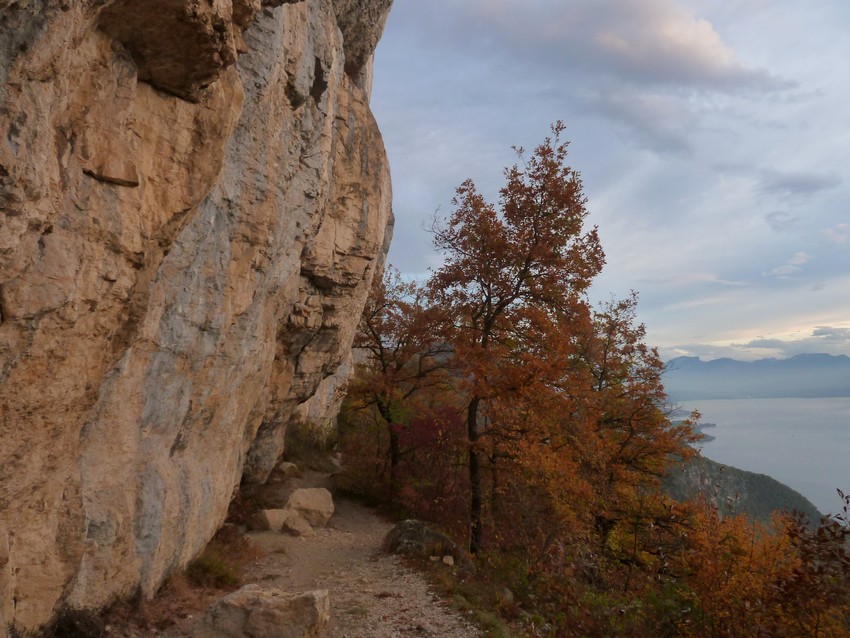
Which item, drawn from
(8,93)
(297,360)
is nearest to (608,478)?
(297,360)

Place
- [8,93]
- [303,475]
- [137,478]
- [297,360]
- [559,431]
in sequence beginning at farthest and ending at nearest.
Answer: [303,475] < [297,360] < [559,431] < [137,478] < [8,93]

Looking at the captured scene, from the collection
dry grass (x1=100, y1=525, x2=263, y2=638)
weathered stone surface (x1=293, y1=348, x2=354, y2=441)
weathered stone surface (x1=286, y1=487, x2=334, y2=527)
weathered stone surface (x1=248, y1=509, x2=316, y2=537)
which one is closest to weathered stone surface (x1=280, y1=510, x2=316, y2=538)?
weathered stone surface (x1=248, y1=509, x2=316, y2=537)

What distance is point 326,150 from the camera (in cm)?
1240

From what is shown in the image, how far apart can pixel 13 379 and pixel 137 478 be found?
3.40 meters

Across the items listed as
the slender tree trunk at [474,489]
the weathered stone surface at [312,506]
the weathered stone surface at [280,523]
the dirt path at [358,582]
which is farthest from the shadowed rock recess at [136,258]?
the slender tree trunk at [474,489]

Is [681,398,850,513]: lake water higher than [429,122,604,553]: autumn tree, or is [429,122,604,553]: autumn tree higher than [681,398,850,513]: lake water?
[429,122,604,553]: autumn tree

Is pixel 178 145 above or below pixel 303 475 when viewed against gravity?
above

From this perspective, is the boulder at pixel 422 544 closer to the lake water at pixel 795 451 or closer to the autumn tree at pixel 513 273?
the autumn tree at pixel 513 273

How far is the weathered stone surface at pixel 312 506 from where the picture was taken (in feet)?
50.5

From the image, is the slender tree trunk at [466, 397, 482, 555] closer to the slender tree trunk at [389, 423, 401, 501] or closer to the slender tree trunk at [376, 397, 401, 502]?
the slender tree trunk at [376, 397, 401, 502]

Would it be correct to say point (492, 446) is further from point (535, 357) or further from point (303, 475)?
point (303, 475)

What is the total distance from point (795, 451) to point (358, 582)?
52232 millimetres

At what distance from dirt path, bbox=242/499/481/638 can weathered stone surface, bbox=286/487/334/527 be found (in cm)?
39

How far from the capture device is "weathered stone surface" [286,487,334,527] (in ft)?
50.5
